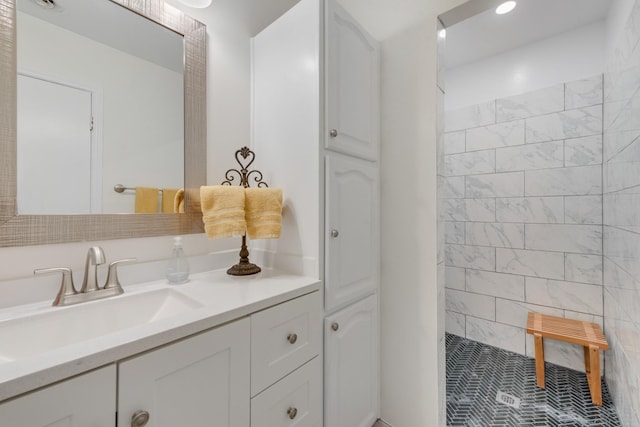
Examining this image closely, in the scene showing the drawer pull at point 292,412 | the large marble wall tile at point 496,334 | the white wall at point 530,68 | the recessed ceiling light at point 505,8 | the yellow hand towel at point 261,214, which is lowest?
the large marble wall tile at point 496,334

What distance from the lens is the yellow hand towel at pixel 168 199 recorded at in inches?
42.7

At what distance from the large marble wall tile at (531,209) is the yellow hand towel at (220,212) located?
217 cm

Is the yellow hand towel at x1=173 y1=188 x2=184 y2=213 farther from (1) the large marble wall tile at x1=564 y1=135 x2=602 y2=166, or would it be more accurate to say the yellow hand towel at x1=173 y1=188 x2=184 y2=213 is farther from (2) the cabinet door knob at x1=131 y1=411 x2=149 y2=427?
(1) the large marble wall tile at x1=564 y1=135 x2=602 y2=166

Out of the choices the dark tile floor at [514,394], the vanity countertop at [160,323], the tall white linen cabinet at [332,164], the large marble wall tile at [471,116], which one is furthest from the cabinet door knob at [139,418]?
the large marble wall tile at [471,116]

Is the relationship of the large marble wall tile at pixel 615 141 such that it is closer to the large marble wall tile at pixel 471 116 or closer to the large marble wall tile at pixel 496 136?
the large marble wall tile at pixel 496 136

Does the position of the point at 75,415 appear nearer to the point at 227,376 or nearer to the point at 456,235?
the point at 227,376

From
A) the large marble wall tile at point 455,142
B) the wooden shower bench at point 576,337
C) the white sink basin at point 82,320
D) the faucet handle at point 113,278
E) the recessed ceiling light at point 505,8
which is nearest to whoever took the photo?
the white sink basin at point 82,320

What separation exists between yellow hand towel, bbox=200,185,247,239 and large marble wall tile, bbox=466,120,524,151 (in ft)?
7.28

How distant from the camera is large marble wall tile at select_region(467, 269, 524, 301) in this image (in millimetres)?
2143

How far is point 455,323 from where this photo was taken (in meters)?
2.47

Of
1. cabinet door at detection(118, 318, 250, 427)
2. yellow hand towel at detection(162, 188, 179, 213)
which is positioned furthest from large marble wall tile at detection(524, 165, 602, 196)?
yellow hand towel at detection(162, 188, 179, 213)

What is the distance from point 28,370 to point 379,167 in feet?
4.44

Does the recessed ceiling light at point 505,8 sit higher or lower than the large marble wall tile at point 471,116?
higher

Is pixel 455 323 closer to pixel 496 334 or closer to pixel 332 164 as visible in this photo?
pixel 496 334
